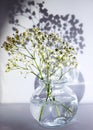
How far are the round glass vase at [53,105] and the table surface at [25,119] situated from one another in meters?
0.04

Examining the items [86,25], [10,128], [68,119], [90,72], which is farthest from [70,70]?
[10,128]

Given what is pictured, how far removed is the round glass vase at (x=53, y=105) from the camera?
1.39 m

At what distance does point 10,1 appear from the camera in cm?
175

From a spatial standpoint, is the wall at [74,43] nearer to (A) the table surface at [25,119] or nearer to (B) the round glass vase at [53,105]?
(A) the table surface at [25,119]

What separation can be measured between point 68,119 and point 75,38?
1.86ft

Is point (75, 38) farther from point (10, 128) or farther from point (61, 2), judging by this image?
point (10, 128)

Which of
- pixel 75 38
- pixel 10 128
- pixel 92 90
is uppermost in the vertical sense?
pixel 75 38

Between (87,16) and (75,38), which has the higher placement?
(87,16)

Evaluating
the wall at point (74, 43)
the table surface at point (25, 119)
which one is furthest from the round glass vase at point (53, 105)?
the wall at point (74, 43)

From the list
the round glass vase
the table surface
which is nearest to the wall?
the table surface

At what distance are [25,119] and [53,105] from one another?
233mm

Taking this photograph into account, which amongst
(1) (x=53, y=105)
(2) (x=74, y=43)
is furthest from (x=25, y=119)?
(2) (x=74, y=43)

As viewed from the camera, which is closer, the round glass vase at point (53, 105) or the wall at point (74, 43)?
the round glass vase at point (53, 105)

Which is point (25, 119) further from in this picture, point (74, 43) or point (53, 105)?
point (74, 43)
